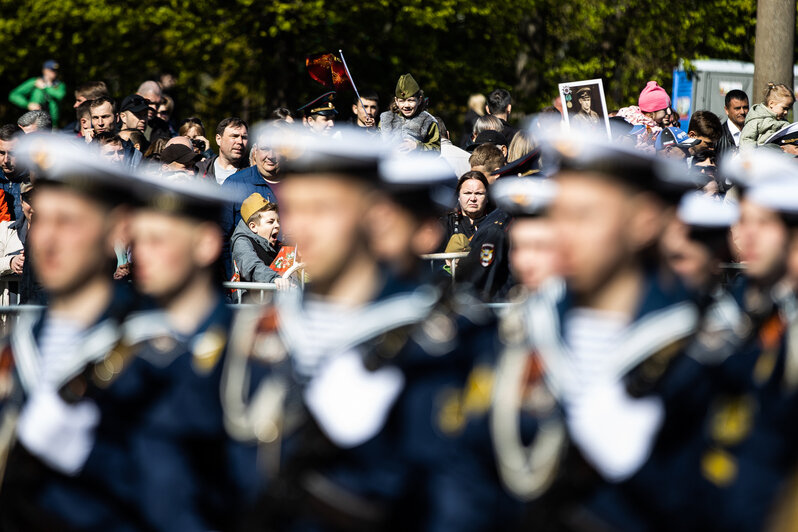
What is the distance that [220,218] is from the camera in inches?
168

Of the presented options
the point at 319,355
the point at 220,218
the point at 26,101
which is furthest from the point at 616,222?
the point at 26,101

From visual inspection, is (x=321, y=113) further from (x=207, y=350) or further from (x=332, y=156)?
(x=332, y=156)

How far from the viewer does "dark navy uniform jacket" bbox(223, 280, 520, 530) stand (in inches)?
140

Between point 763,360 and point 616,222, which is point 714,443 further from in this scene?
point 616,222

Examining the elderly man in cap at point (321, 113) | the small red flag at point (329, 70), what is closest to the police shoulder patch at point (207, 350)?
the elderly man in cap at point (321, 113)

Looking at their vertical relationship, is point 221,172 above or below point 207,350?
below

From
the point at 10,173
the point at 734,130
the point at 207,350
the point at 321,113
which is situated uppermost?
the point at 207,350

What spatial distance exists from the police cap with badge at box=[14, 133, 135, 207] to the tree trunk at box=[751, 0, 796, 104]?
10.2 meters

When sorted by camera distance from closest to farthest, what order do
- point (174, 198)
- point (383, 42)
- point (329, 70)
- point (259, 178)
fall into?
point (174, 198) → point (259, 178) → point (329, 70) → point (383, 42)

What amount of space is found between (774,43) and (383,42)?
34.7 feet

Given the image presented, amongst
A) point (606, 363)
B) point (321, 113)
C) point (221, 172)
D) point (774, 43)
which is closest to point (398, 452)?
point (606, 363)

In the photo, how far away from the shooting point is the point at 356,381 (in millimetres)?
3662

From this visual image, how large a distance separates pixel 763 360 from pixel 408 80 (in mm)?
8052

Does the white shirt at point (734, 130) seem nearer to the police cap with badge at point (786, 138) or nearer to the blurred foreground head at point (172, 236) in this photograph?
the police cap with badge at point (786, 138)
